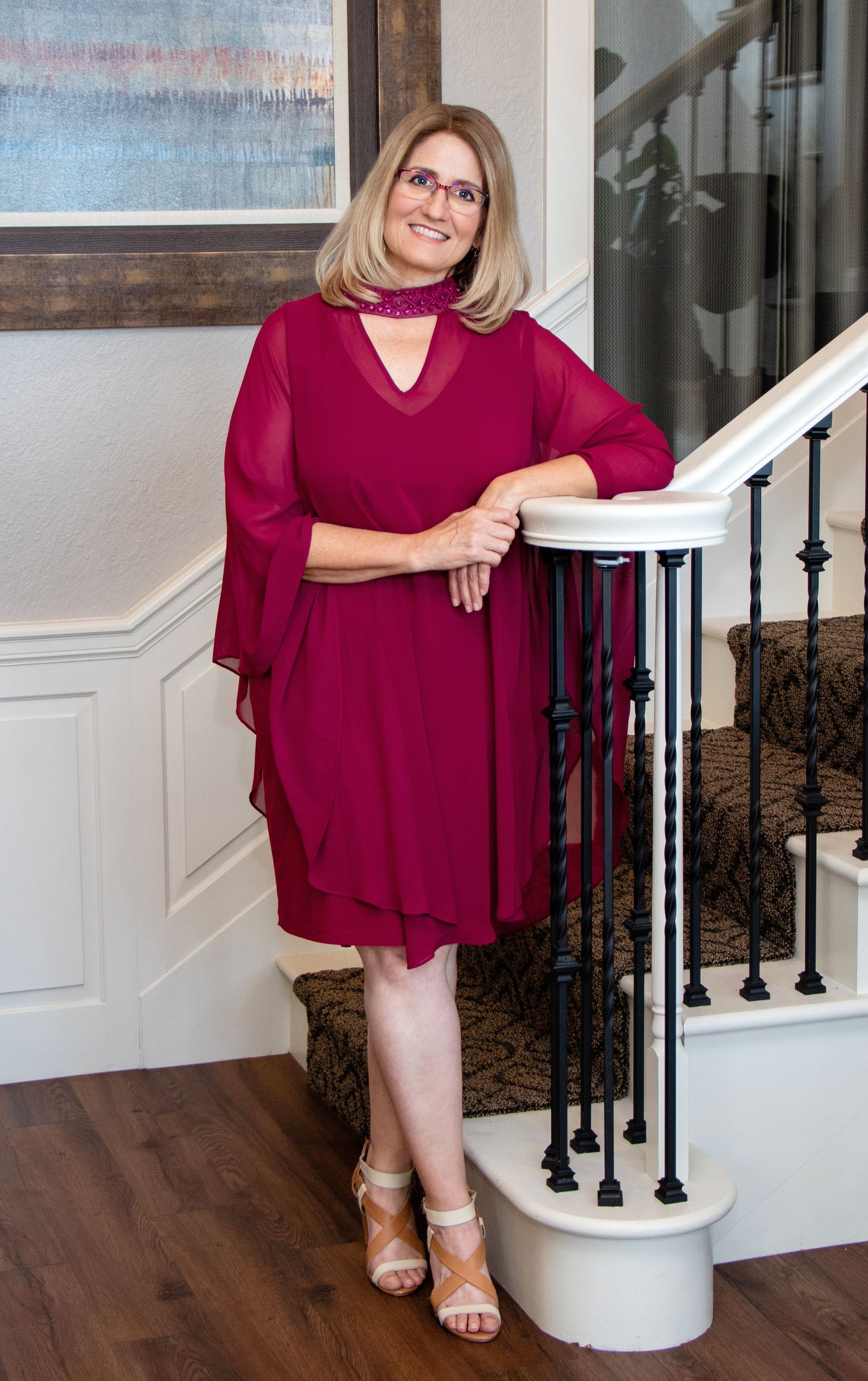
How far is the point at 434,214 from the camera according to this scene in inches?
73.2

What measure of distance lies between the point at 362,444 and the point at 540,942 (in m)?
0.95

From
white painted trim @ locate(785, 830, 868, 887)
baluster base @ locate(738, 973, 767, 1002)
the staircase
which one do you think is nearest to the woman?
the staircase

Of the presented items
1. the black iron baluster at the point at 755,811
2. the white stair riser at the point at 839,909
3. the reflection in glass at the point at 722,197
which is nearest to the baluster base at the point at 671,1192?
the black iron baluster at the point at 755,811

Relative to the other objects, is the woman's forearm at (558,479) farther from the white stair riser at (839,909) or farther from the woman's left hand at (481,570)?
the white stair riser at (839,909)

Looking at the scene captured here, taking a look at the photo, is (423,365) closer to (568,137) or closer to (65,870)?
(568,137)

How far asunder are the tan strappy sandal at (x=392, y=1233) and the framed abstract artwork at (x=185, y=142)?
1589 mm

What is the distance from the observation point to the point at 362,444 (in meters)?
1.84

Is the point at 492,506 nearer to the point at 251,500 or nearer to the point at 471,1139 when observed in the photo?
the point at 251,500

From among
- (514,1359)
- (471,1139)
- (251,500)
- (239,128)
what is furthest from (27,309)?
(514,1359)

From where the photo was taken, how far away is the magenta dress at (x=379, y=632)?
186 centimetres

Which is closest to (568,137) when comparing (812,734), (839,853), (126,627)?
(126,627)

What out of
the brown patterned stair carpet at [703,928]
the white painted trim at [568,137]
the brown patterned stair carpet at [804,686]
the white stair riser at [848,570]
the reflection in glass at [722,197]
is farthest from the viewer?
the reflection in glass at [722,197]

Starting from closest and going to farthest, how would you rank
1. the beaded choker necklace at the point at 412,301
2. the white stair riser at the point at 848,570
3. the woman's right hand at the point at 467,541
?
the woman's right hand at the point at 467,541
the beaded choker necklace at the point at 412,301
the white stair riser at the point at 848,570

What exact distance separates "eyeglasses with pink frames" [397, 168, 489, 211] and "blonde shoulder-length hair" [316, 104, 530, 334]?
0.01 metres
